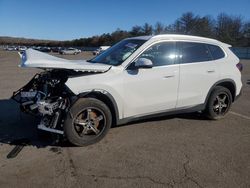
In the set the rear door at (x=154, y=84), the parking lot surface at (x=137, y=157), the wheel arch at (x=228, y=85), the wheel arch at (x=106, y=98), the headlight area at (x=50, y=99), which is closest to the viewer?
the parking lot surface at (x=137, y=157)

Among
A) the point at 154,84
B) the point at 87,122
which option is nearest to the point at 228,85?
the point at 154,84

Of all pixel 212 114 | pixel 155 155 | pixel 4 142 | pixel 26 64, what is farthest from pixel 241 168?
pixel 4 142

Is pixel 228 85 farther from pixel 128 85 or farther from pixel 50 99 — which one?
pixel 50 99

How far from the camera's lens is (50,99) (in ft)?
15.5

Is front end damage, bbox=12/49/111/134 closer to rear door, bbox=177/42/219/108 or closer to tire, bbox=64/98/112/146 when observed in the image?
tire, bbox=64/98/112/146

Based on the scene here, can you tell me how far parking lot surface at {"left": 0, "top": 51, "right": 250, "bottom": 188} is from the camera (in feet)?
12.1

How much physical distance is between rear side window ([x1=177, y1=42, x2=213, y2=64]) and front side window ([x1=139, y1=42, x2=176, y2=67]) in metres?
0.20

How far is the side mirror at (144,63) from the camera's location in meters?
4.95

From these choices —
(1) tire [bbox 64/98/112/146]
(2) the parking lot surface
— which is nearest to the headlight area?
(1) tire [bbox 64/98/112/146]

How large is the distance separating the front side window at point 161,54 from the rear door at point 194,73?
189 millimetres

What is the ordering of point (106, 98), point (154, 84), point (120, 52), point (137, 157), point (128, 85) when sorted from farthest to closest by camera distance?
point (120, 52), point (154, 84), point (128, 85), point (106, 98), point (137, 157)

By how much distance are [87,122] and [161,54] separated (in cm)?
188

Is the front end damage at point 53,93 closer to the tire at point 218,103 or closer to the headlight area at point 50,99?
the headlight area at point 50,99

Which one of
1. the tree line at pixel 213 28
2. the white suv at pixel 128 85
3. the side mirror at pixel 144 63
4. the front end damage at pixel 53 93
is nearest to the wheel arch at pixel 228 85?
the white suv at pixel 128 85
